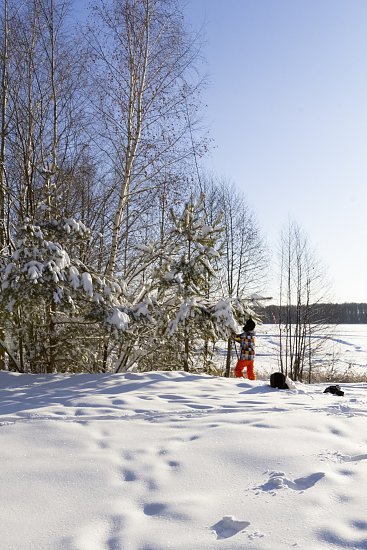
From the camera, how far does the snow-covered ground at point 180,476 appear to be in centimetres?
237

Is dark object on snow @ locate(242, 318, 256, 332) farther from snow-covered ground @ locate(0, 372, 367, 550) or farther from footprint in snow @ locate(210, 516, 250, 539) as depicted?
footprint in snow @ locate(210, 516, 250, 539)

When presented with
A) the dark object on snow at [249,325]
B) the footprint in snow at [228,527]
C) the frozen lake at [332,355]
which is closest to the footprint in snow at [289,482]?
the footprint in snow at [228,527]

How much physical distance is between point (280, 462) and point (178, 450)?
2.80 feet

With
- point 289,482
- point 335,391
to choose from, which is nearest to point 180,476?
point 289,482

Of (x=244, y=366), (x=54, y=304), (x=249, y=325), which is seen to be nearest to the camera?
(x=54, y=304)

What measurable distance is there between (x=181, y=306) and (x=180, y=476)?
4603mm

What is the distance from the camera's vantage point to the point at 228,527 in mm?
2439

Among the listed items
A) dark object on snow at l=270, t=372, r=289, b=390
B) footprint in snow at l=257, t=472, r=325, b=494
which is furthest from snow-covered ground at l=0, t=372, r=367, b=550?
dark object on snow at l=270, t=372, r=289, b=390

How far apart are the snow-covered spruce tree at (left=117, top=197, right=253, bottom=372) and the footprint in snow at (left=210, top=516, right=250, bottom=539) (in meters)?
5.13

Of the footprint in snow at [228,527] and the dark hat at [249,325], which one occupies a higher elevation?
the dark hat at [249,325]

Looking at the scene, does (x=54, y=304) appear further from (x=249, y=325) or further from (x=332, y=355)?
(x=332, y=355)

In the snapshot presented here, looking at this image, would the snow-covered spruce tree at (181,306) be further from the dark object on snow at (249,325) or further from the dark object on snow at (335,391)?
the dark object on snow at (335,391)

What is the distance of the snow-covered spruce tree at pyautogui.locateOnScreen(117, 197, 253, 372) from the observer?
773 cm

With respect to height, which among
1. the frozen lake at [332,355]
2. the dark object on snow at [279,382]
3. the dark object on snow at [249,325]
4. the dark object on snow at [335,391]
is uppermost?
the dark object on snow at [249,325]
